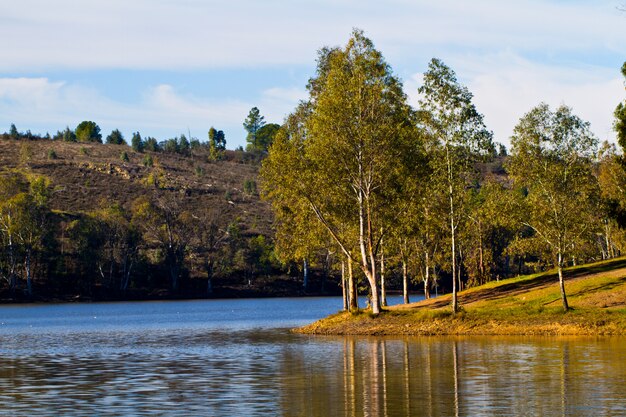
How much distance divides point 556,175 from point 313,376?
105 feet

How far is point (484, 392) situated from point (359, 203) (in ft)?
129

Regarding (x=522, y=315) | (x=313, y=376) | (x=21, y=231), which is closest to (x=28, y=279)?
(x=21, y=231)

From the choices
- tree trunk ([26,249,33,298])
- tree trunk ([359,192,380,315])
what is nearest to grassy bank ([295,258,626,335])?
tree trunk ([359,192,380,315])

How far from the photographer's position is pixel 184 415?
105ft

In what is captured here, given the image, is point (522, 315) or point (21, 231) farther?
point (21, 231)

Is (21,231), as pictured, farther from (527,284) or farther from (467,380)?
(467,380)

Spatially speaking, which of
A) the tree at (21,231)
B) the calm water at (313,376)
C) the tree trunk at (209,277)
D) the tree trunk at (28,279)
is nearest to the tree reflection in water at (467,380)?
the calm water at (313,376)

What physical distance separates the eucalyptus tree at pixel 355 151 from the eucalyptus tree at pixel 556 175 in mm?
8995

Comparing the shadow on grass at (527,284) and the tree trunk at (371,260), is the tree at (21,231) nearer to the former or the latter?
the shadow on grass at (527,284)

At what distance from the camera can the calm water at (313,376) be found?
3338 centimetres

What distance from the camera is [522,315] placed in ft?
223

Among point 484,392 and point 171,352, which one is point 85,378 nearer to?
point 171,352

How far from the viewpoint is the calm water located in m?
33.4

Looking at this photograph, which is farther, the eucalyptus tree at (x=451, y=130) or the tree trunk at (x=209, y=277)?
the tree trunk at (x=209, y=277)
